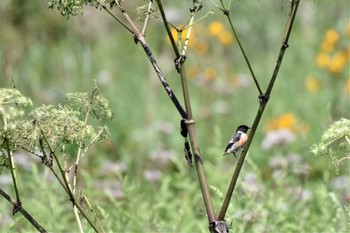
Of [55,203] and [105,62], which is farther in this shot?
[105,62]

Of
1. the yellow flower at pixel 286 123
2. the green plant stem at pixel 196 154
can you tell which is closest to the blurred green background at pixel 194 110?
the yellow flower at pixel 286 123

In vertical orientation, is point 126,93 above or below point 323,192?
above

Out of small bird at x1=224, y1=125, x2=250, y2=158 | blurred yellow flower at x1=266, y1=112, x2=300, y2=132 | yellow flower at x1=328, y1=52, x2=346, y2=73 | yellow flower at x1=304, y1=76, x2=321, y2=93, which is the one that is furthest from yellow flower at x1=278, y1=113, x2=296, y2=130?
small bird at x1=224, y1=125, x2=250, y2=158

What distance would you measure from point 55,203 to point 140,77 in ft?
19.2

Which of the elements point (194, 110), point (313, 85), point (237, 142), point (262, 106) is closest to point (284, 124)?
point (313, 85)

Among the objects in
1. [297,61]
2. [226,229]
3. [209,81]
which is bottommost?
[226,229]

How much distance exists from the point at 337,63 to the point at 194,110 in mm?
1711

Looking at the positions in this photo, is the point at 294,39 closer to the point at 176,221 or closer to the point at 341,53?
the point at 341,53

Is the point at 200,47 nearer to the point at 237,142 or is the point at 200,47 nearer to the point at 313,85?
the point at 313,85

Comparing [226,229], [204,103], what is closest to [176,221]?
[226,229]

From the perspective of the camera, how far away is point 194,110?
29.8 ft

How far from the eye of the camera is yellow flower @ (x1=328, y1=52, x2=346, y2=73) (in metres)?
8.19

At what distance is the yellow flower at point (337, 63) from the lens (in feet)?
26.9

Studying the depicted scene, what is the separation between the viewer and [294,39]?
11.2 m
